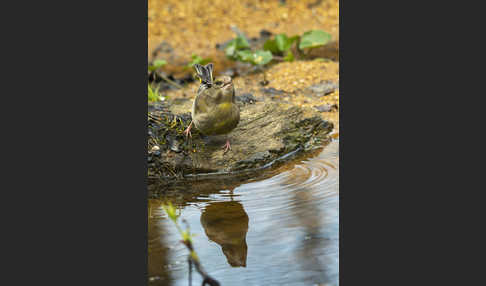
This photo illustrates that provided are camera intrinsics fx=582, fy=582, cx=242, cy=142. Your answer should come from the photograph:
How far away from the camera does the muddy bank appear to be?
5.66m

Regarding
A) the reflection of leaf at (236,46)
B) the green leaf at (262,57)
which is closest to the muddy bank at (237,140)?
the green leaf at (262,57)

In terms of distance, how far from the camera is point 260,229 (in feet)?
13.9

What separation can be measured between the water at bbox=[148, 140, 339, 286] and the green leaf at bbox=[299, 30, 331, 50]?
350 centimetres

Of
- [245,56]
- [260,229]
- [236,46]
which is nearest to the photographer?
[260,229]

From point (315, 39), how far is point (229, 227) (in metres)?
5.27

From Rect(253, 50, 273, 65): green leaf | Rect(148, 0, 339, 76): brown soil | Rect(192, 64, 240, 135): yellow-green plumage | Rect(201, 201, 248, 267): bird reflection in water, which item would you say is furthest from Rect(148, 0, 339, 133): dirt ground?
Rect(201, 201, 248, 267): bird reflection in water

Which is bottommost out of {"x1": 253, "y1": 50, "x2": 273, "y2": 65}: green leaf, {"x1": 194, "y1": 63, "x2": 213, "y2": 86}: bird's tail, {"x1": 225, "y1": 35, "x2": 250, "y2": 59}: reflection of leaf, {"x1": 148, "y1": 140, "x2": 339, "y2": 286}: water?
{"x1": 148, "y1": 140, "x2": 339, "y2": 286}: water

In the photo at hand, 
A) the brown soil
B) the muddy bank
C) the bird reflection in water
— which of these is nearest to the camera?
the bird reflection in water

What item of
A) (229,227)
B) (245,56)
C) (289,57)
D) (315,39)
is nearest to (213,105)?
(229,227)

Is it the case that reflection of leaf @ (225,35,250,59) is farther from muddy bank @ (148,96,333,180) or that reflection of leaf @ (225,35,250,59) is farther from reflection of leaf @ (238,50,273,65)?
muddy bank @ (148,96,333,180)

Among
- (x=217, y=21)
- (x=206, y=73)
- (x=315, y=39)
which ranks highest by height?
(x=217, y=21)

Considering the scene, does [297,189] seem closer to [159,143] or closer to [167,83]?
[159,143]

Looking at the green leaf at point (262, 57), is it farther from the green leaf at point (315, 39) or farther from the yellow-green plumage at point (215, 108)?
the yellow-green plumage at point (215, 108)

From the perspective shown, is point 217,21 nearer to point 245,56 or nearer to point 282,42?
point 282,42
